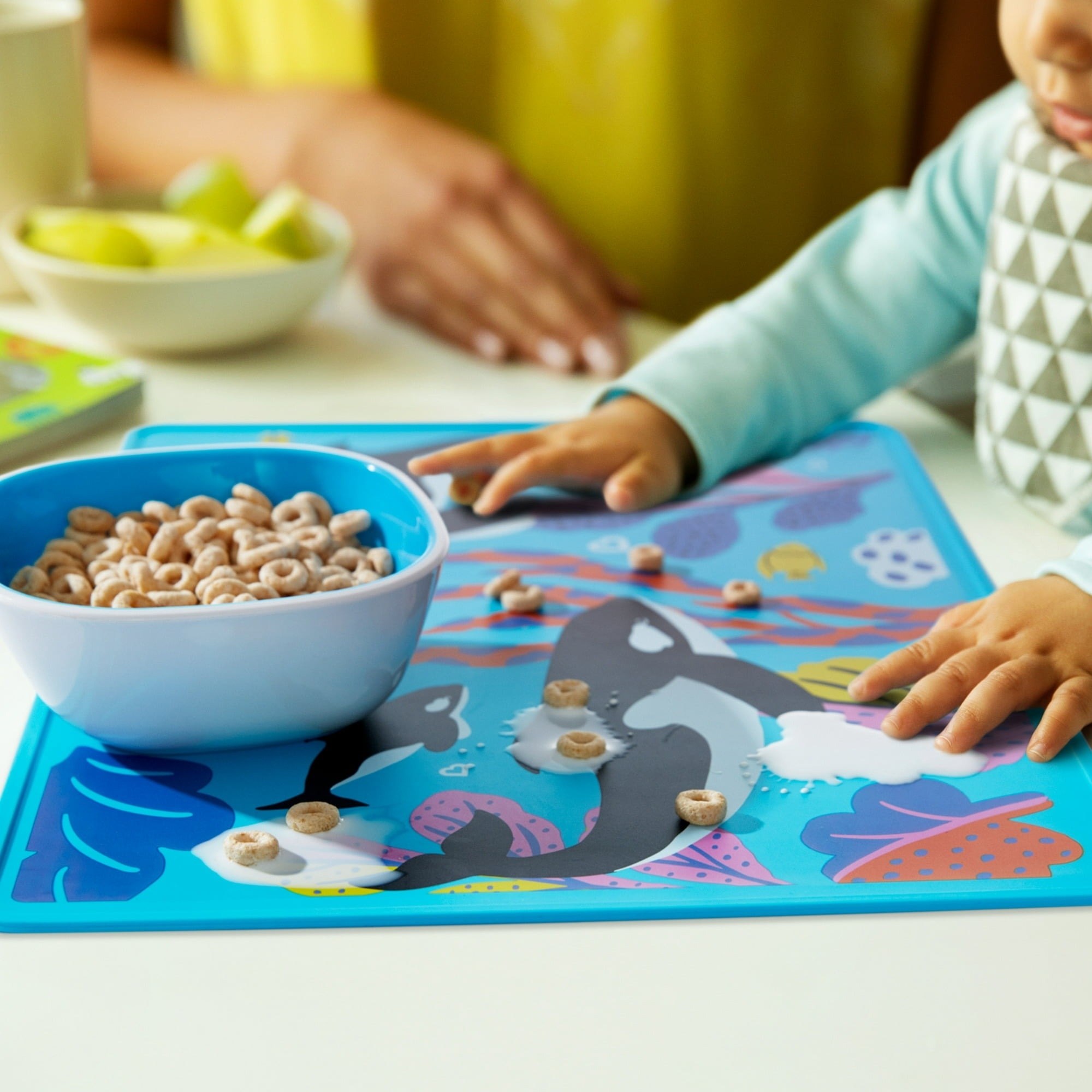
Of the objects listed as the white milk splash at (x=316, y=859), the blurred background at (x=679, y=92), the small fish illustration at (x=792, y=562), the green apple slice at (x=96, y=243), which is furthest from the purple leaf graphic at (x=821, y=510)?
the blurred background at (x=679, y=92)

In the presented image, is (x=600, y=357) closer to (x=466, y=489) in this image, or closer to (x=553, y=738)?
(x=466, y=489)

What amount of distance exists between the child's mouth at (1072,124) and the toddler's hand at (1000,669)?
252 millimetres

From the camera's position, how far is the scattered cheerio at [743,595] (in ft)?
2.04

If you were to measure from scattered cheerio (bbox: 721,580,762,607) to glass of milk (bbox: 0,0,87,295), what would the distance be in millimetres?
665

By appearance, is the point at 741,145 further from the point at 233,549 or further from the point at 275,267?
the point at 233,549

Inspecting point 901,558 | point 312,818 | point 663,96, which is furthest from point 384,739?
point 663,96

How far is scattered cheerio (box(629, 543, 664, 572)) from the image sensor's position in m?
0.66

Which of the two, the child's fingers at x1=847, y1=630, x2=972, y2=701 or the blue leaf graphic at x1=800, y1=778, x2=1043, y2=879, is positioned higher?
the child's fingers at x1=847, y1=630, x2=972, y2=701

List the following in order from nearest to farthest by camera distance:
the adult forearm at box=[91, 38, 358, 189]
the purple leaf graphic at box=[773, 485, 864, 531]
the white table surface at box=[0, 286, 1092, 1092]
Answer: the white table surface at box=[0, 286, 1092, 1092]
the purple leaf graphic at box=[773, 485, 864, 531]
the adult forearm at box=[91, 38, 358, 189]

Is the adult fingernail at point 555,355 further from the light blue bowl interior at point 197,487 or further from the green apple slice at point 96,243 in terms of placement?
the light blue bowl interior at point 197,487

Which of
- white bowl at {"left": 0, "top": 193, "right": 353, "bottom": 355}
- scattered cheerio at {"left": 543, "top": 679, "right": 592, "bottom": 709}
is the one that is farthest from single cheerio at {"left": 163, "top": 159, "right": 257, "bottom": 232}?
scattered cheerio at {"left": 543, "top": 679, "right": 592, "bottom": 709}

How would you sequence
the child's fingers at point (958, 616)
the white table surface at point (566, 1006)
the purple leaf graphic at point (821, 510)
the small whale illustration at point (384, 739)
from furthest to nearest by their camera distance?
1. the purple leaf graphic at point (821, 510)
2. the child's fingers at point (958, 616)
3. the small whale illustration at point (384, 739)
4. the white table surface at point (566, 1006)

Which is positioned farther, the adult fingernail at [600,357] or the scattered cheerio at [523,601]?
the adult fingernail at [600,357]

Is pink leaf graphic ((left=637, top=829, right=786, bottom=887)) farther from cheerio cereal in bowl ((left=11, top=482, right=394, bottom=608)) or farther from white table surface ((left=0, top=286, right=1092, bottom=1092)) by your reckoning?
cheerio cereal in bowl ((left=11, top=482, right=394, bottom=608))
